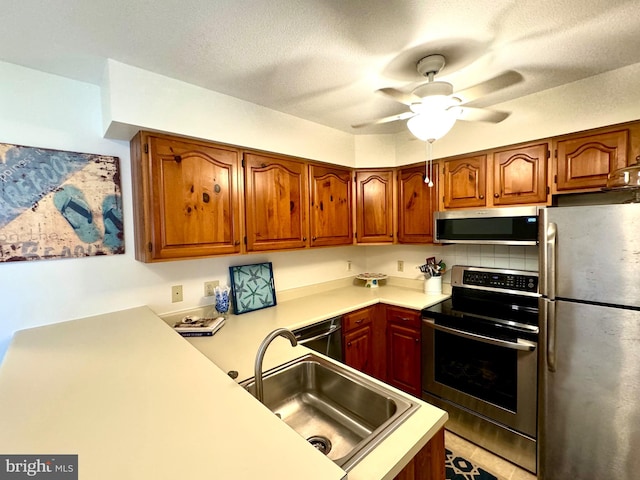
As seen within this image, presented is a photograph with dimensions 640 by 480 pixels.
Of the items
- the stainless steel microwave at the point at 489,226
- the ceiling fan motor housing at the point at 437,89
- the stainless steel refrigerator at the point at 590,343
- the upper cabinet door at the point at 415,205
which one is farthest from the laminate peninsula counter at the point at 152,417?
the upper cabinet door at the point at 415,205

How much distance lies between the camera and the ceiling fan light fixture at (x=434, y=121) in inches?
53.4

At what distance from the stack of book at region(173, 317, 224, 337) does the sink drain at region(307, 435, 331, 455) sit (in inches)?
32.9

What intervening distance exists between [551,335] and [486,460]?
94 centimetres

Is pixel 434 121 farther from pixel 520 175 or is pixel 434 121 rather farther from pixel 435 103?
pixel 520 175

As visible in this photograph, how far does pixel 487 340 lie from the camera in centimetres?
182

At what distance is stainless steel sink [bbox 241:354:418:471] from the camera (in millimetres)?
1100

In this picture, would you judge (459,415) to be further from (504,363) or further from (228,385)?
Result: (228,385)

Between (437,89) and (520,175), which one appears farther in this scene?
(520,175)

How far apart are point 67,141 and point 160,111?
0.54 m

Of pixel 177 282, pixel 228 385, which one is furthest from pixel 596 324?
pixel 177 282

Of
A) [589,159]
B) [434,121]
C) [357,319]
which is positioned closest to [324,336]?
[357,319]

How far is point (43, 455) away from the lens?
0.64 meters

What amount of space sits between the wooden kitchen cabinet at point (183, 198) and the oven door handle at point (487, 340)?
57.6 inches

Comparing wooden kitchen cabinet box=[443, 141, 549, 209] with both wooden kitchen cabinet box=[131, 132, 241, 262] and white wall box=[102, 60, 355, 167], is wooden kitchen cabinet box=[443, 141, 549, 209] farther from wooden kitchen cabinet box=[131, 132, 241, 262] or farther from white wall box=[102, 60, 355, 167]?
wooden kitchen cabinet box=[131, 132, 241, 262]
